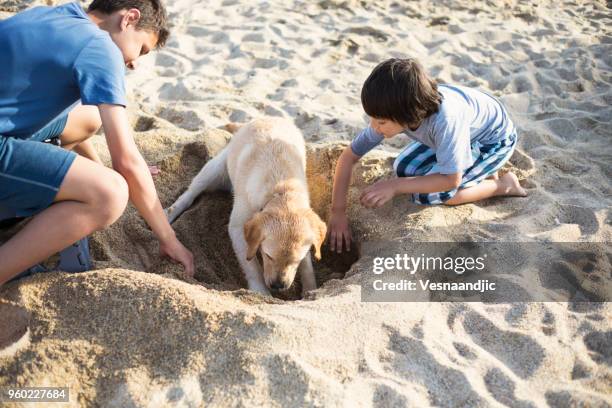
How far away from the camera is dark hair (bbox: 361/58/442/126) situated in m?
3.14

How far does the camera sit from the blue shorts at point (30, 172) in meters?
2.54

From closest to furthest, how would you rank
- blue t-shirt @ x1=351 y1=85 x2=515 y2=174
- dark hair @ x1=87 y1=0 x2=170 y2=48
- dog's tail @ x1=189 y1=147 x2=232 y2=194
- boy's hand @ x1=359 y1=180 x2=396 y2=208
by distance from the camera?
1. dark hair @ x1=87 y1=0 x2=170 y2=48
2. blue t-shirt @ x1=351 y1=85 x2=515 y2=174
3. boy's hand @ x1=359 y1=180 x2=396 y2=208
4. dog's tail @ x1=189 y1=147 x2=232 y2=194

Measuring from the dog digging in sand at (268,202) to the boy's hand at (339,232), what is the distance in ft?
0.85

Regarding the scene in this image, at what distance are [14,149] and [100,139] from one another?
6.91 feet

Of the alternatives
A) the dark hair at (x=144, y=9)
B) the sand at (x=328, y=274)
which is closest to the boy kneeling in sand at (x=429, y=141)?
the sand at (x=328, y=274)

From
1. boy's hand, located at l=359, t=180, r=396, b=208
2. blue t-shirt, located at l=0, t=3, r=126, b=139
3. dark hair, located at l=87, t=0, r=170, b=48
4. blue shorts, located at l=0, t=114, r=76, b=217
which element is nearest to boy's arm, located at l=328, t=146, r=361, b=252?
boy's hand, located at l=359, t=180, r=396, b=208

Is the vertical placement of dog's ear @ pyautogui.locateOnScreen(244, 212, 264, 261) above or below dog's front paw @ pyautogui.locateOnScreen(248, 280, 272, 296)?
above

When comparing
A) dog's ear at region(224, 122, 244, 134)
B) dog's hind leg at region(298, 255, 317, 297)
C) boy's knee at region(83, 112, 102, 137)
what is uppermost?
boy's knee at region(83, 112, 102, 137)

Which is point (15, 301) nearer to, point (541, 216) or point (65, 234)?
point (65, 234)

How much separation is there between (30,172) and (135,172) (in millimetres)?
503

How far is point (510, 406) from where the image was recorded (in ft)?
7.66

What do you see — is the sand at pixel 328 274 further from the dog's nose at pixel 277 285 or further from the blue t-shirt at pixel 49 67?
the blue t-shirt at pixel 49 67

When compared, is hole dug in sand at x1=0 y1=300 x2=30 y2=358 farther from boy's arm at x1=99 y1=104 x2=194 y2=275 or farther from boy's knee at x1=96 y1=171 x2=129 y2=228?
boy's arm at x1=99 y1=104 x2=194 y2=275

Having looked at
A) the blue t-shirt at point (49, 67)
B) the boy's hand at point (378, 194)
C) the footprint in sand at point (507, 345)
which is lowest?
the footprint in sand at point (507, 345)
